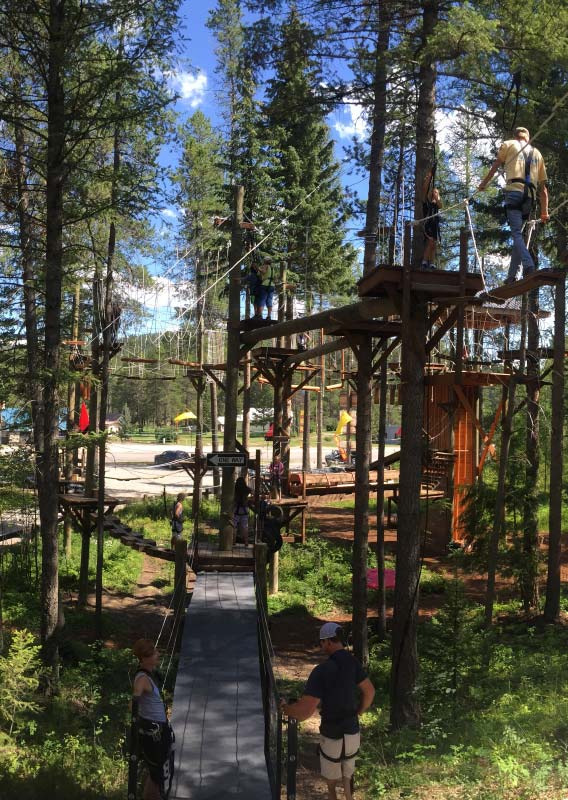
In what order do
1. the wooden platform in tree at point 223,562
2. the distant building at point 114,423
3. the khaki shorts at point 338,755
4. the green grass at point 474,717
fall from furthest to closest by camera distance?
the distant building at point 114,423 < the wooden platform in tree at point 223,562 < the green grass at point 474,717 < the khaki shorts at point 338,755

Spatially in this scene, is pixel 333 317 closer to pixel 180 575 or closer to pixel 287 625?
pixel 180 575

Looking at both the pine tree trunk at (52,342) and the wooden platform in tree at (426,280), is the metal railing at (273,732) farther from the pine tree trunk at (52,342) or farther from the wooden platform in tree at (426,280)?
the wooden platform in tree at (426,280)

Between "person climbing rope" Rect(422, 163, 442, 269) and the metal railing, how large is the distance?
17.4ft

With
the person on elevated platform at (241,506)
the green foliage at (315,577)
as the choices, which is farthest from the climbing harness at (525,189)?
the green foliage at (315,577)

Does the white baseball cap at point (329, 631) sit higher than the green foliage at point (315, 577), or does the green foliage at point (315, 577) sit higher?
the white baseball cap at point (329, 631)

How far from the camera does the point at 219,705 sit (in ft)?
24.1

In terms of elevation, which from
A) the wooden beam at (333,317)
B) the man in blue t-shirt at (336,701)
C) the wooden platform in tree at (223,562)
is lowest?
the wooden platform in tree at (223,562)

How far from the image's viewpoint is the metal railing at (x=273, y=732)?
5031 millimetres

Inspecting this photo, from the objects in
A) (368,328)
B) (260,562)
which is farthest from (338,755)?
(368,328)

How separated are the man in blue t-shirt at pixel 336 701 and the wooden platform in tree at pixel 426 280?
451cm

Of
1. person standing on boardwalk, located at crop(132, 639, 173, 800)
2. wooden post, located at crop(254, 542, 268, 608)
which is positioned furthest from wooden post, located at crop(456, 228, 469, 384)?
wooden post, located at crop(254, 542, 268, 608)

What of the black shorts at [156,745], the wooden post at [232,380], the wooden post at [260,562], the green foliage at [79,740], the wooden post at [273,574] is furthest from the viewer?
the wooden post at [273,574]

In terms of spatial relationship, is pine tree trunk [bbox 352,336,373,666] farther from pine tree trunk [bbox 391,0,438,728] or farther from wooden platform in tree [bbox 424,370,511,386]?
wooden platform in tree [bbox 424,370,511,386]

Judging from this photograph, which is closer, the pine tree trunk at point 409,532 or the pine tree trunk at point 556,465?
the pine tree trunk at point 409,532
